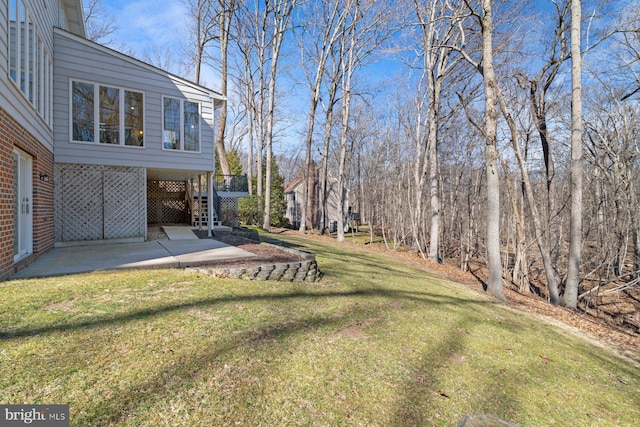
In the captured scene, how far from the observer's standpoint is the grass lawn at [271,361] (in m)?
2.29

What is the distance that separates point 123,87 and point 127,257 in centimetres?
481

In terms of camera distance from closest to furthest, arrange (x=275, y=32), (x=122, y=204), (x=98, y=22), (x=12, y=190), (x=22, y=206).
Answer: (x=12, y=190) → (x=22, y=206) → (x=122, y=204) → (x=275, y=32) → (x=98, y=22)

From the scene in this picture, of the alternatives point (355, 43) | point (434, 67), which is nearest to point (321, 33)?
point (355, 43)

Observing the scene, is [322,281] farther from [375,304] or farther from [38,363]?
[38,363]

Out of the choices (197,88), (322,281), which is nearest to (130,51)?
(197,88)

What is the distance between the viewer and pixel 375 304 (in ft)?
16.5

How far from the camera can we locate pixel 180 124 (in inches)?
357

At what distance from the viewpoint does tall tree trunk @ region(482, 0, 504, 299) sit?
758 cm

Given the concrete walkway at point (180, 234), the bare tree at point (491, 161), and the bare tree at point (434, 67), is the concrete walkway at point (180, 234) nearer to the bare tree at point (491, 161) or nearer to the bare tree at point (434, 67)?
the bare tree at point (491, 161)

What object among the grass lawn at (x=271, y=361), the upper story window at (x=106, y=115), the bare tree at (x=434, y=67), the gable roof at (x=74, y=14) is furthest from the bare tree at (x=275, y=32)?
the grass lawn at (x=271, y=361)

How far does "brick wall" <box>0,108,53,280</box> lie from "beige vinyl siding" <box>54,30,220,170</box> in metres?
0.85

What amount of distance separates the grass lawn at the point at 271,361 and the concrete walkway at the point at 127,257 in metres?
0.46

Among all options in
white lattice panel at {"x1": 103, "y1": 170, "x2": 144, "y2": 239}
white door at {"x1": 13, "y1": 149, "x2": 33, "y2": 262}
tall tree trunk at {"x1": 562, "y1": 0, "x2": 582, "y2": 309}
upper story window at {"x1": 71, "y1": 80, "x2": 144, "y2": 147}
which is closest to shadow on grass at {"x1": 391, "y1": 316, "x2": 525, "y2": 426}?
white door at {"x1": 13, "y1": 149, "x2": 33, "y2": 262}

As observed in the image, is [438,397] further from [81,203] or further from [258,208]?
[258,208]
